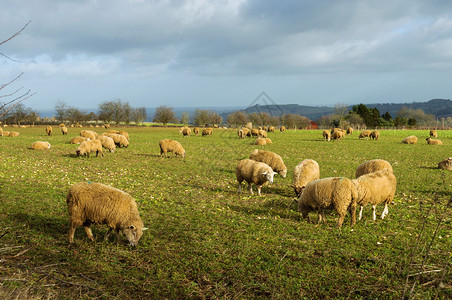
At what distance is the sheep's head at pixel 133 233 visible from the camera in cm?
741

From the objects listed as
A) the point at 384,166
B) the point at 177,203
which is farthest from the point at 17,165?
the point at 384,166

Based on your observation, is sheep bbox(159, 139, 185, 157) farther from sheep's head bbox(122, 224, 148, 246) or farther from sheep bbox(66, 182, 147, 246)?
sheep's head bbox(122, 224, 148, 246)

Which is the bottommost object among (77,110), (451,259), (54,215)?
(451,259)

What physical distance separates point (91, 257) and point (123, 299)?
1.98 m

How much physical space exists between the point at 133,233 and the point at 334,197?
5.83 metres

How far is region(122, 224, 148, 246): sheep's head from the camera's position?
741 cm

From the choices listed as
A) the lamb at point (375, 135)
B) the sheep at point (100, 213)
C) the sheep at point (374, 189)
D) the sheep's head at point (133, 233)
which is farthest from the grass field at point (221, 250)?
the lamb at point (375, 135)

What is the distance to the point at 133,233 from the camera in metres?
7.46

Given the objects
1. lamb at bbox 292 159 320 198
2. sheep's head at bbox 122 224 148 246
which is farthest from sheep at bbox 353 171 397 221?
sheep's head at bbox 122 224 148 246

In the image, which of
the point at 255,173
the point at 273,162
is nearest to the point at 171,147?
the point at 273,162

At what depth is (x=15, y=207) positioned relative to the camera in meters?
9.72

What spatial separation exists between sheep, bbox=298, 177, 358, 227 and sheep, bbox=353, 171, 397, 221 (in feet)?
1.23

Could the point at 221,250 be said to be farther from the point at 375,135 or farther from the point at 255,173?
the point at 375,135

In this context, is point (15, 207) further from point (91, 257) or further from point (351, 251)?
point (351, 251)
